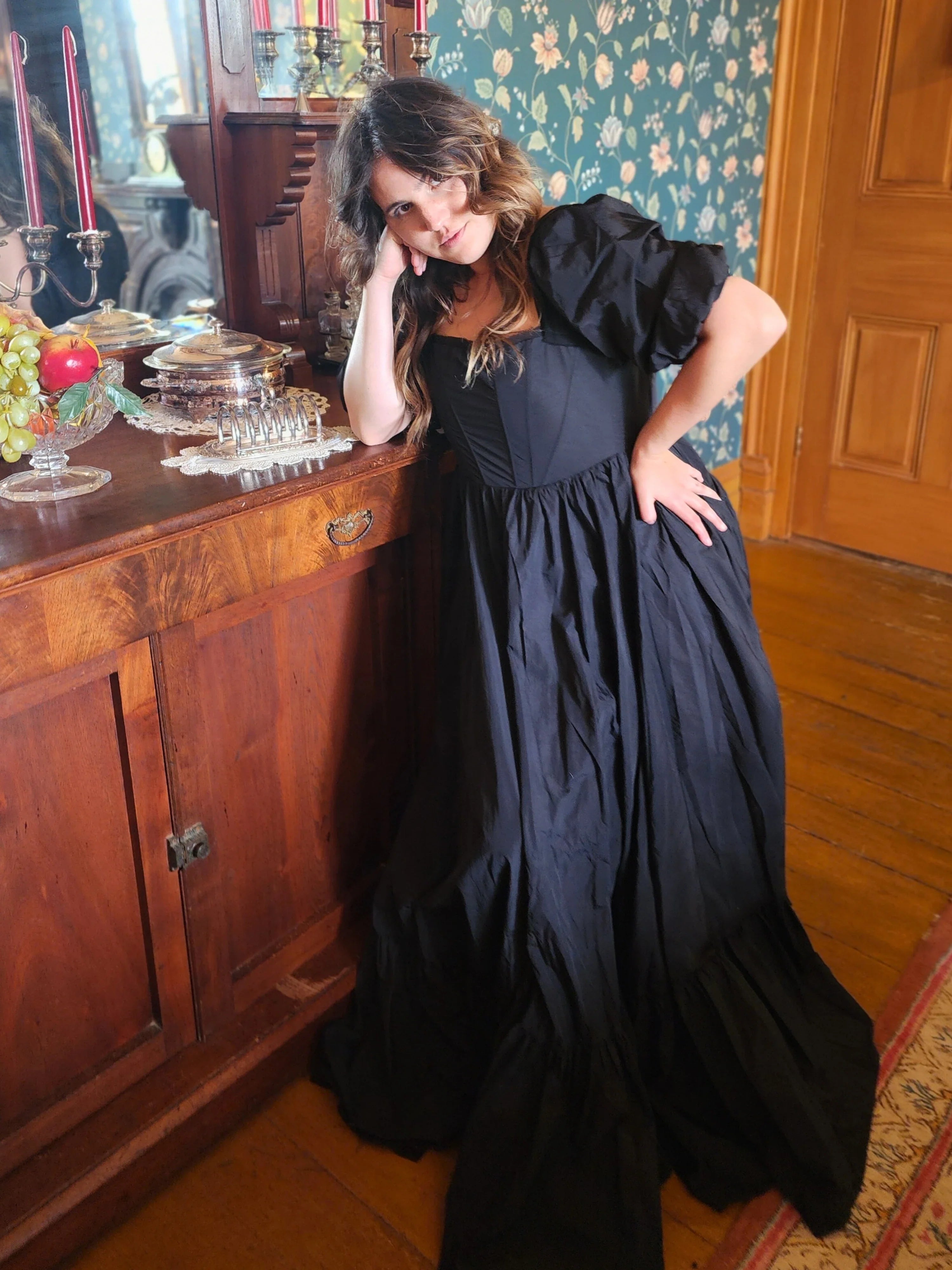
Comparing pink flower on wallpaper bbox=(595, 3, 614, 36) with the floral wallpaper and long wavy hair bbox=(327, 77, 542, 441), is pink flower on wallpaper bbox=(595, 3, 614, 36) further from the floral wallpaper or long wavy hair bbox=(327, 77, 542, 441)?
long wavy hair bbox=(327, 77, 542, 441)

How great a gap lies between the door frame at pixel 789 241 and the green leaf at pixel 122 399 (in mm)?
2122

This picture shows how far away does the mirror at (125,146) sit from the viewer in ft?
4.78

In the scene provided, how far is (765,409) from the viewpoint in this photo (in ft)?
10.2

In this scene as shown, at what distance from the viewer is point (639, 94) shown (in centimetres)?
234

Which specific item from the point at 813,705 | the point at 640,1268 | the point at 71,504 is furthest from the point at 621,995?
the point at 813,705

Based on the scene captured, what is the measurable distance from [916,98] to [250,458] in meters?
2.10

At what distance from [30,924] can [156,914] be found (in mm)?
153

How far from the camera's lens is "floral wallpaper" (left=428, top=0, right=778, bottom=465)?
201cm

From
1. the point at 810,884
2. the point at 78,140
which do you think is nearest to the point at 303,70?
the point at 78,140

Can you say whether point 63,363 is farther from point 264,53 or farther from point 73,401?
point 264,53

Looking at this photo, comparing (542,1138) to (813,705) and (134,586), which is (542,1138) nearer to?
(134,586)

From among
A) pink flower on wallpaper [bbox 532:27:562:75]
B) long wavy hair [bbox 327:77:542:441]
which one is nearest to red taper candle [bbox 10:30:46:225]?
long wavy hair [bbox 327:77:542:441]

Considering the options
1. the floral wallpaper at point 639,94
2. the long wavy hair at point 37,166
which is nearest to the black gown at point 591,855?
the long wavy hair at point 37,166

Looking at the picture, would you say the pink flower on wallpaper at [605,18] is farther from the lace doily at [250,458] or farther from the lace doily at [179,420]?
the lace doily at [250,458]
